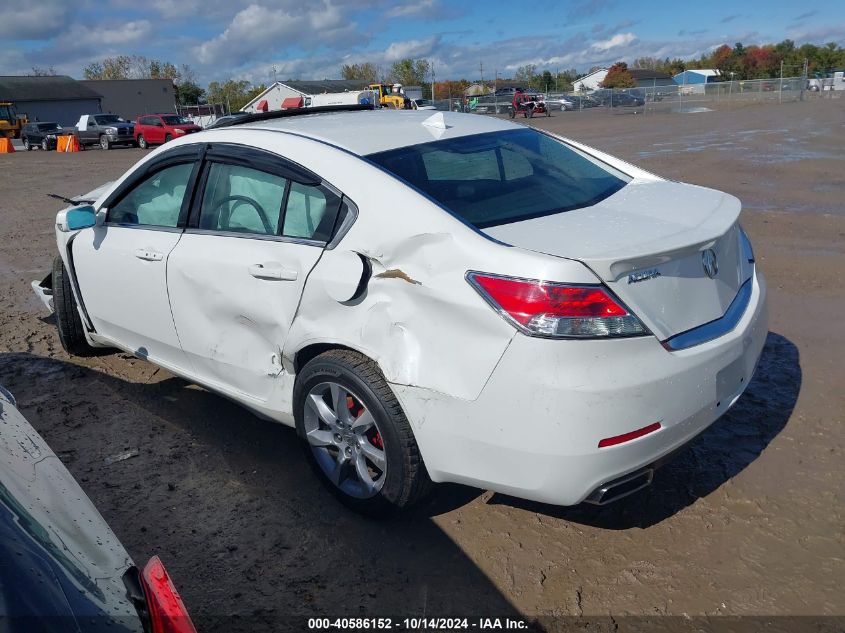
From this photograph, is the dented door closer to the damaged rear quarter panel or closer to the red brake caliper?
the damaged rear quarter panel

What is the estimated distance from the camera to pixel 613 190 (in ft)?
11.5

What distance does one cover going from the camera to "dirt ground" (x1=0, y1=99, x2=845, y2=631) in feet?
9.02

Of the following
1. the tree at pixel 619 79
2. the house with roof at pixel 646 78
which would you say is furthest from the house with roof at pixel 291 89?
the house with roof at pixel 646 78

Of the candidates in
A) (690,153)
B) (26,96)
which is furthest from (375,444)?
(26,96)

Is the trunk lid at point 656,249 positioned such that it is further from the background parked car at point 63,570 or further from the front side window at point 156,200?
the front side window at point 156,200

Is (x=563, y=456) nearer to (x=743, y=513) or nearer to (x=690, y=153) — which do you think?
(x=743, y=513)

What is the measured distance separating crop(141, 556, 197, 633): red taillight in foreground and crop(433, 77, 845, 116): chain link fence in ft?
153

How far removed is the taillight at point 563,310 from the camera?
2.48m

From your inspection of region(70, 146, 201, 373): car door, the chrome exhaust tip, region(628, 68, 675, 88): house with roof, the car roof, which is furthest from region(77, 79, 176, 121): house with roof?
the chrome exhaust tip

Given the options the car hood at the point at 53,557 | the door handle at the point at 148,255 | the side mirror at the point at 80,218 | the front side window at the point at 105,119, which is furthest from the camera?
the front side window at the point at 105,119

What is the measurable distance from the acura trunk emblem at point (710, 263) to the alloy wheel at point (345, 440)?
1448 mm

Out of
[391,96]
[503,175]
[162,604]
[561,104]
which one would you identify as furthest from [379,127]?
[561,104]

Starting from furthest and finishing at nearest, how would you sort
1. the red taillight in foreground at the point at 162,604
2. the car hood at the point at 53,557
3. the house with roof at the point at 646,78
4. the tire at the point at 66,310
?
the house with roof at the point at 646,78
the tire at the point at 66,310
the red taillight in foreground at the point at 162,604
the car hood at the point at 53,557

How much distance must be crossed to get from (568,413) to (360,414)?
97 centimetres
